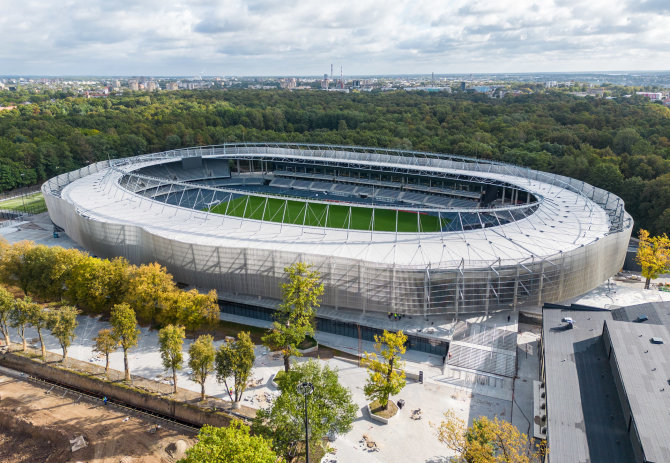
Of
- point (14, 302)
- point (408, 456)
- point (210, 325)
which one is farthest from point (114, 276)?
point (408, 456)

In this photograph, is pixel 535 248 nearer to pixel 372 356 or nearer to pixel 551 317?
pixel 551 317

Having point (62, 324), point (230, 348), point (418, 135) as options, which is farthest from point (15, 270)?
point (418, 135)

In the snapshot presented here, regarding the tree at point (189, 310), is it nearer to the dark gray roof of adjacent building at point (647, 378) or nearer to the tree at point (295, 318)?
the tree at point (295, 318)

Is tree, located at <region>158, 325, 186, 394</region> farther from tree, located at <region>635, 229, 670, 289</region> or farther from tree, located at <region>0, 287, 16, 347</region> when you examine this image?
tree, located at <region>635, 229, 670, 289</region>

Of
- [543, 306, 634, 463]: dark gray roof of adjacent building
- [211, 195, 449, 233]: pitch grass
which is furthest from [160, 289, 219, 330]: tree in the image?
[211, 195, 449, 233]: pitch grass

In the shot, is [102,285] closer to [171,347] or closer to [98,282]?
[98,282]

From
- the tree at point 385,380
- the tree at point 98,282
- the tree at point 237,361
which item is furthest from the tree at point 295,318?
the tree at point 98,282
